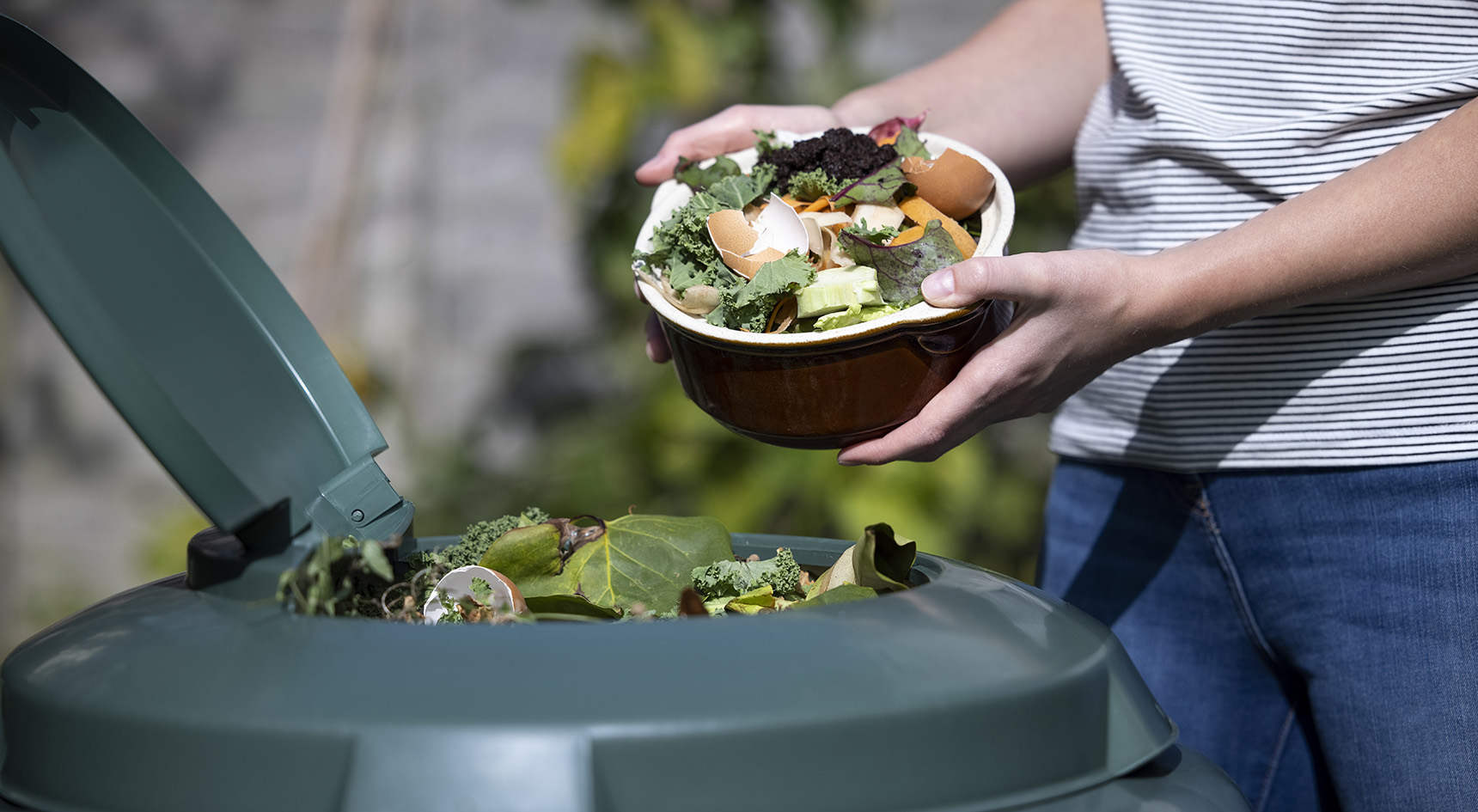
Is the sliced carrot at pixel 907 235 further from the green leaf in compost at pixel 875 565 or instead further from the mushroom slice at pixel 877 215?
the green leaf in compost at pixel 875 565

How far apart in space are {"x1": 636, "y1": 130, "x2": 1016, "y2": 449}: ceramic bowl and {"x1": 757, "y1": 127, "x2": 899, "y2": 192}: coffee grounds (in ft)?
0.34

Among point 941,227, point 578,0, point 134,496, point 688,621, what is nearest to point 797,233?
point 941,227

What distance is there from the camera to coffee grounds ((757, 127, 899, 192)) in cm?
94

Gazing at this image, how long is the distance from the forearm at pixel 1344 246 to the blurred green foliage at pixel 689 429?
104 centimetres

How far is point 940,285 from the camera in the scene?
80 cm

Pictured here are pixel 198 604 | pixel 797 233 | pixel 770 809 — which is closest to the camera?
pixel 770 809

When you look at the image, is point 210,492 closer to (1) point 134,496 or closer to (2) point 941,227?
(2) point 941,227

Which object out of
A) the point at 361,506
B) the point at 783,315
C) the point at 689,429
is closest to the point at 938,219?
the point at 783,315

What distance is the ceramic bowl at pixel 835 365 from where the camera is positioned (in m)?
0.81

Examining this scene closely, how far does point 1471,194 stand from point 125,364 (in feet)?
2.85

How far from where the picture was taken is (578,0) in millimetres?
2359

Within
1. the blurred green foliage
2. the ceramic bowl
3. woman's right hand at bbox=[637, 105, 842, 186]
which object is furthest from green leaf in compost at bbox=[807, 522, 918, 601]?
the blurred green foliage

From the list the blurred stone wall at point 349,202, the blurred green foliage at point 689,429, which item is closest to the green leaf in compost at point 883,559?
the blurred green foliage at point 689,429

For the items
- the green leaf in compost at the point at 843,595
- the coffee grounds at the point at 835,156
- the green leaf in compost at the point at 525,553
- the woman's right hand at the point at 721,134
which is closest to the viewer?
the green leaf in compost at the point at 843,595
